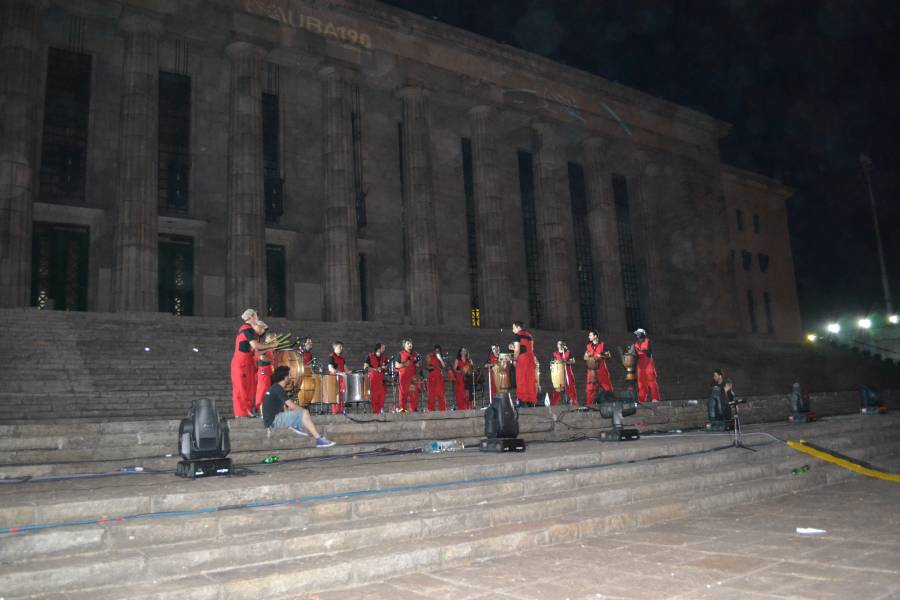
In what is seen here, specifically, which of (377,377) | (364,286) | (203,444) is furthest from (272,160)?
(203,444)

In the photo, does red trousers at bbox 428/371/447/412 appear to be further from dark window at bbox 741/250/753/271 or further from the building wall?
dark window at bbox 741/250/753/271

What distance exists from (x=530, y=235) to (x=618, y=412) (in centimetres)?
2428

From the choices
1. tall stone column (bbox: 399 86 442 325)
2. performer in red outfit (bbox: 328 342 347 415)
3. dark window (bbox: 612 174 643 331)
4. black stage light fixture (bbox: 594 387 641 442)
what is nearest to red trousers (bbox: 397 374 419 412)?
performer in red outfit (bbox: 328 342 347 415)

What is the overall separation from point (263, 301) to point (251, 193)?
13.1 feet

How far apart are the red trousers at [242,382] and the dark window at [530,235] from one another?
23455 millimetres

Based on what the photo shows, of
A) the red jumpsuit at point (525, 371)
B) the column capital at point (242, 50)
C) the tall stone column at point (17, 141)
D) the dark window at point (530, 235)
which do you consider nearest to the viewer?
the red jumpsuit at point (525, 371)

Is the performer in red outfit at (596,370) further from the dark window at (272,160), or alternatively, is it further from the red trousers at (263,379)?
the dark window at (272,160)

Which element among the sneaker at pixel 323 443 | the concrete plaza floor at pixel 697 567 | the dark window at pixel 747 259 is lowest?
the concrete plaza floor at pixel 697 567

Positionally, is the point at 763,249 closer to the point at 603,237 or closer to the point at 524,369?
the point at 603,237

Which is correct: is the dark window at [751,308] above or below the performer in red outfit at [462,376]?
above

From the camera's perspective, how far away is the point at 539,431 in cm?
1345

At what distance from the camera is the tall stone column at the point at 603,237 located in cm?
3281

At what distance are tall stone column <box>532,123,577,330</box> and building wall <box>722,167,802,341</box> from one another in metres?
20.1

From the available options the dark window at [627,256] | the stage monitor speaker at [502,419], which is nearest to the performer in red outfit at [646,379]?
the stage monitor speaker at [502,419]
